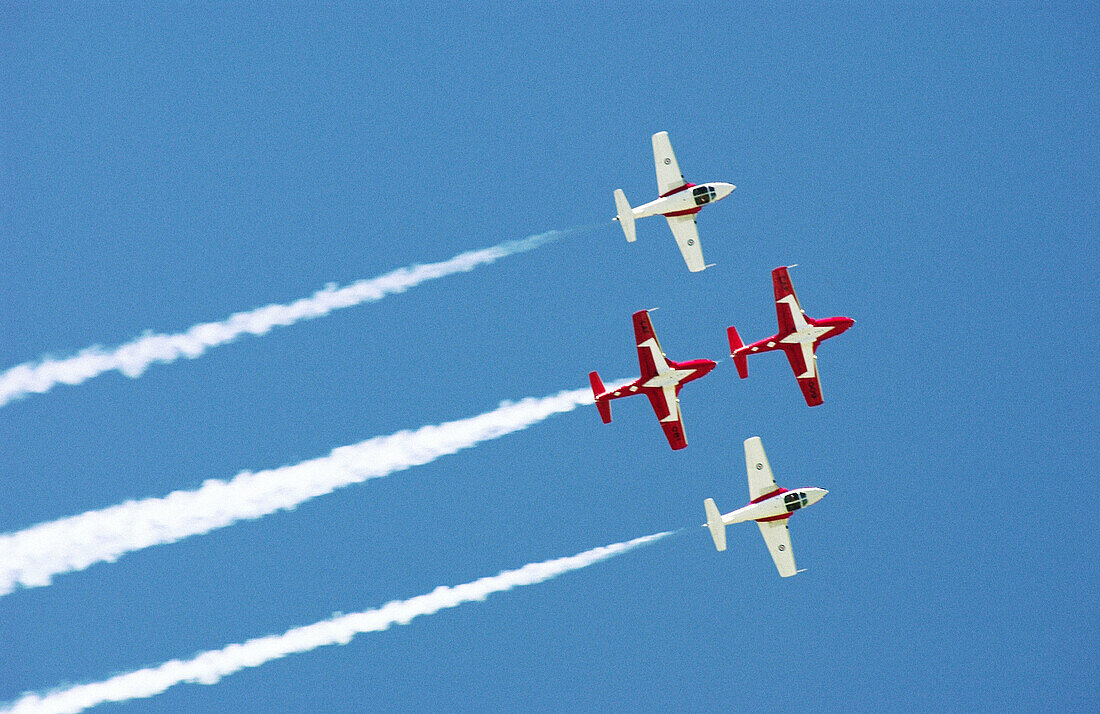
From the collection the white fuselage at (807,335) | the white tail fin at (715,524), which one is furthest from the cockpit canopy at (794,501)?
the white fuselage at (807,335)

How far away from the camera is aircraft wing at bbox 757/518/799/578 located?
176 feet

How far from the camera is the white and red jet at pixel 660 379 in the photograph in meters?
52.2

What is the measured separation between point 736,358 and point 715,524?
6110 mm

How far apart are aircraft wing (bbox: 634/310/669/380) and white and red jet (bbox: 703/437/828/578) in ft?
15.1

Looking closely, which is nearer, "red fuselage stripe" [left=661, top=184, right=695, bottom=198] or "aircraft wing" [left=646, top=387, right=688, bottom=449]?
"aircraft wing" [left=646, top=387, right=688, bottom=449]

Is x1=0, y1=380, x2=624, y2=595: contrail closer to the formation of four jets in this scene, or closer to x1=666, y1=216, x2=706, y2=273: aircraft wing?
the formation of four jets

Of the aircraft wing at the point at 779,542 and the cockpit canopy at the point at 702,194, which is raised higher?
the cockpit canopy at the point at 702,194

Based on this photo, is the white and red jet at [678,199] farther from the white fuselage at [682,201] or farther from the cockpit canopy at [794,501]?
the cockpit canopy at [794,501]

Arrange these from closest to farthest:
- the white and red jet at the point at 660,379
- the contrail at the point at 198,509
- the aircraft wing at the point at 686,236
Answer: the contrail at the point at 198,509, the white and red jet at the point at 660,379, the aircraft wing at the point at 686,236

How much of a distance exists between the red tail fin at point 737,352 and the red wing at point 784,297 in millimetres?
1785

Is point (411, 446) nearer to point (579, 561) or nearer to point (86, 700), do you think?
point (579, 561)

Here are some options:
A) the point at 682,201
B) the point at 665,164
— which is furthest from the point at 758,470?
the point at 665,164

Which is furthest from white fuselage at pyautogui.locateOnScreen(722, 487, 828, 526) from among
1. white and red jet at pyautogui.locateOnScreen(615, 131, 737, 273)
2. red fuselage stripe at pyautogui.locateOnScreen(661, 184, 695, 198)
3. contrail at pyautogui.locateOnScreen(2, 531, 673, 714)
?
red fuselage stripe at pyautogui.locateOnScreen(661, 184, 695, 198)

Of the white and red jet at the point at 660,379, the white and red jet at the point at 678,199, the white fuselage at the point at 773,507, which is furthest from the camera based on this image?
the white and red jet at the point at 678,199
